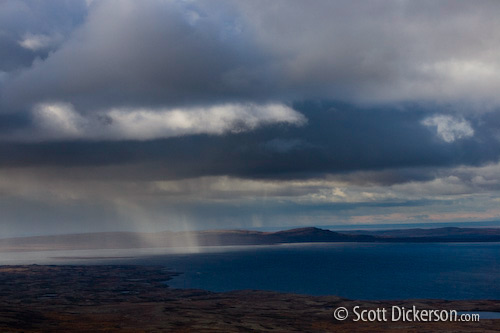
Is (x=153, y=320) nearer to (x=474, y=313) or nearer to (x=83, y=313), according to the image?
(x=83, y=313)

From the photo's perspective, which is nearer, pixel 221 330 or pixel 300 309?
pixel 221 330

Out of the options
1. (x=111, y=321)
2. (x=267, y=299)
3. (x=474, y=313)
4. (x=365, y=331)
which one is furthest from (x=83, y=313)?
(x=474, y=313)

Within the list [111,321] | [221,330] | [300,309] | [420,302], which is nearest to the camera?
[221,330]

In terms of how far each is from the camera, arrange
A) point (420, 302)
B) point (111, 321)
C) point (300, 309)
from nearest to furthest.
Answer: point (111, 321), point (300, 309), point (420, 302)

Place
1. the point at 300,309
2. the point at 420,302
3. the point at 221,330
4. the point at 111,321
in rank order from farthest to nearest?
the point at 420,302 → the point at 300,309 → the point at 111,321 → the point at 221,330

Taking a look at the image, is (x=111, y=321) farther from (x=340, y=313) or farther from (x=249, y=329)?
(x=340, y=313)

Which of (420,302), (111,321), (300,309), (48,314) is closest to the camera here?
(111,321)

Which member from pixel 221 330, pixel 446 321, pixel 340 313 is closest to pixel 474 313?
pixel 446 321

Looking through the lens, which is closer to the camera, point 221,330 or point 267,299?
point 221,330
